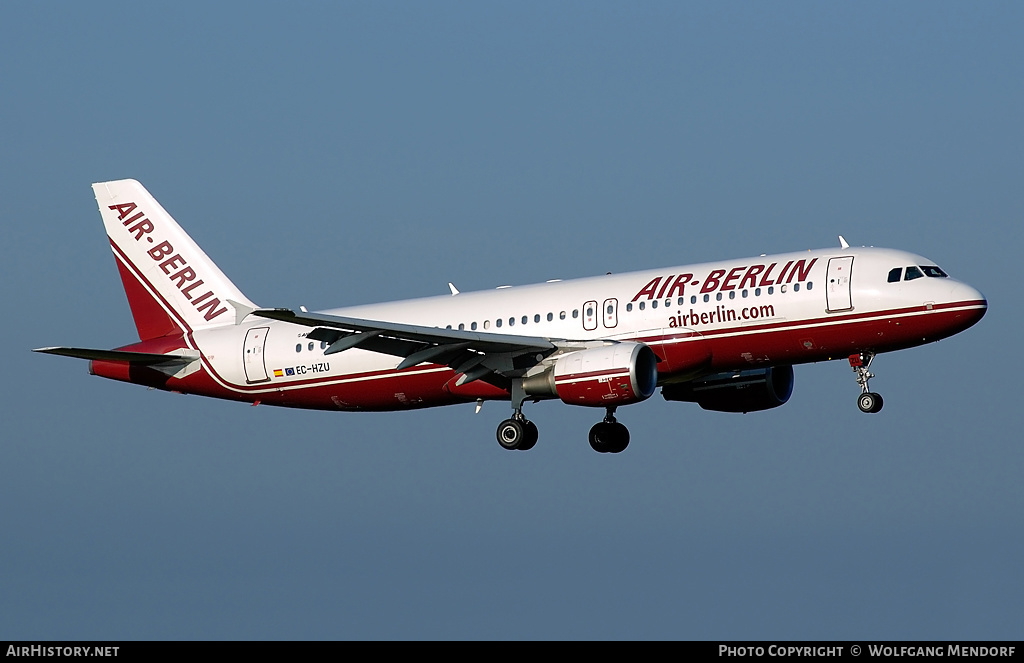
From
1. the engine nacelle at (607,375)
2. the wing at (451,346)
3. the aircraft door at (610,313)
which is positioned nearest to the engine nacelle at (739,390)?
the aircraft door at (610,313)

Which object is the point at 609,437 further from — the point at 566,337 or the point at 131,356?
the point at 131,356

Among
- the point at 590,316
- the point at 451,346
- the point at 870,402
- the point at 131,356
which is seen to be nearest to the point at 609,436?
the point at 590,316

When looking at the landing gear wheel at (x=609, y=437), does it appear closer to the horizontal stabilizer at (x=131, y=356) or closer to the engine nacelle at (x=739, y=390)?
the engine nacelle at (x=739, y=390)

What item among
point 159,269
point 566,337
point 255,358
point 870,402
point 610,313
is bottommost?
point 870,402

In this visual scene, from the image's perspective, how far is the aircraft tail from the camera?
186 ft

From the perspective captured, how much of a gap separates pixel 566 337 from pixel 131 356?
15024 millimetres

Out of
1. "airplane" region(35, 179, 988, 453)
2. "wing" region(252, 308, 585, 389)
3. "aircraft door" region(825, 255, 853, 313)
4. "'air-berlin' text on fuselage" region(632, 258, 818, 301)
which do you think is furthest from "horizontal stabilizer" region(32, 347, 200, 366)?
"aircraft door" region(825, 255, 853, 313)

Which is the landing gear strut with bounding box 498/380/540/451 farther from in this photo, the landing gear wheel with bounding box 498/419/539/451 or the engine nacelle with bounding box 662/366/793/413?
the engine nacelle with bounding box 662/366/793/413

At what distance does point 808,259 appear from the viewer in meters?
47.8

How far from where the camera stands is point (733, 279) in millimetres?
47906

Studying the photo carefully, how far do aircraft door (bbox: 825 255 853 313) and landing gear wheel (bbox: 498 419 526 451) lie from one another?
10226 mm
